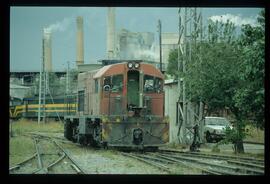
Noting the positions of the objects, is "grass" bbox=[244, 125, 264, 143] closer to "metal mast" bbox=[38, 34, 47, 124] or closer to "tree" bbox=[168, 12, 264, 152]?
"tree" bbox=[168, 12, 264, 152]

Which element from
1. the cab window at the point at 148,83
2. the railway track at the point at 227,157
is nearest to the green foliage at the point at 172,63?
the cab window at the point at 148,83

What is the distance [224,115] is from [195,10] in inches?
114

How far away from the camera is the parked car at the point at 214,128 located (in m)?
11.1

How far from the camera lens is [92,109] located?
12.2m

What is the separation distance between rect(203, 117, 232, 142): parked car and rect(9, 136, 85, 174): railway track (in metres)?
3.77

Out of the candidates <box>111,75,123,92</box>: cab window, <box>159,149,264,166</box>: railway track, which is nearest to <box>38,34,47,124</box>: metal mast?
→ <box>111,75,123,92</box>: cab window

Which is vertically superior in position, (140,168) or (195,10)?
(195,10)

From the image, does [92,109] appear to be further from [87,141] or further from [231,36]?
[231,36]

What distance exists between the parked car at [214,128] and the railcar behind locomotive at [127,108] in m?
1.31

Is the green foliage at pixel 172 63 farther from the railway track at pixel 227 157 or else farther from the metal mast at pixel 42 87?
the metal mast at pixel 42 87
